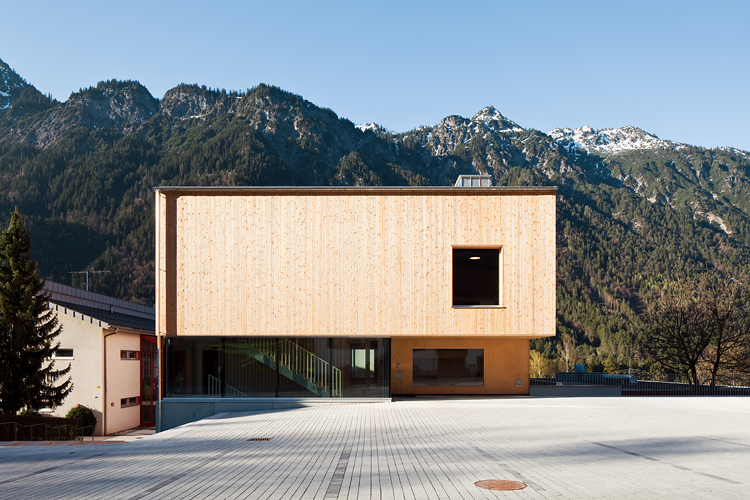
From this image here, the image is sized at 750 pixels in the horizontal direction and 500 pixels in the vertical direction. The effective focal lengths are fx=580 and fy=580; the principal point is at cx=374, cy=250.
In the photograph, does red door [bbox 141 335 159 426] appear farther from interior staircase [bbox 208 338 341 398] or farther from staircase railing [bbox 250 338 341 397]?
staircase railing [bbox 250 338 341 397]

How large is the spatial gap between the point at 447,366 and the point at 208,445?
1225cm

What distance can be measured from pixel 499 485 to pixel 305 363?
1353 centimetres

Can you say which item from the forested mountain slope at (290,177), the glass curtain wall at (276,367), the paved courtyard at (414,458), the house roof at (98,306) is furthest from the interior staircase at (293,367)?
the forested mountain slope at (290,177)

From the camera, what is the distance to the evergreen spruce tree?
2030 cm

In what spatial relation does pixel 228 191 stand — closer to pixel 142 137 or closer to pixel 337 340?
pixel 337 340

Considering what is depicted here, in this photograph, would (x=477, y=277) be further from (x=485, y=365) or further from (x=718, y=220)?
(x=718, y=220)

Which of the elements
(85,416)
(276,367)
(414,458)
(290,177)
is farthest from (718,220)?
(414,458)

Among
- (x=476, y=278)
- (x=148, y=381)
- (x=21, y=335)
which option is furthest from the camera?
(x=148, y=381)

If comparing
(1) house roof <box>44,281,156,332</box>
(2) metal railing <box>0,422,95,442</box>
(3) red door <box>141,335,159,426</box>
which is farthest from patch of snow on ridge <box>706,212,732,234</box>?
(2) metal railing <box>0,422,95,442</box>

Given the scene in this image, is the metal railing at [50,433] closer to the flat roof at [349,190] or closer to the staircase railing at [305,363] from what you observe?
the staircase railing at [305,363]

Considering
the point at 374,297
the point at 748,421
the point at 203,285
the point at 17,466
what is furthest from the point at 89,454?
the point at 748,421

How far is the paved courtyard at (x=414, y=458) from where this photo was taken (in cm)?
758

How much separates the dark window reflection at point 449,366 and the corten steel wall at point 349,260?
2.98 meters

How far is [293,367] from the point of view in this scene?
20.5 meters
